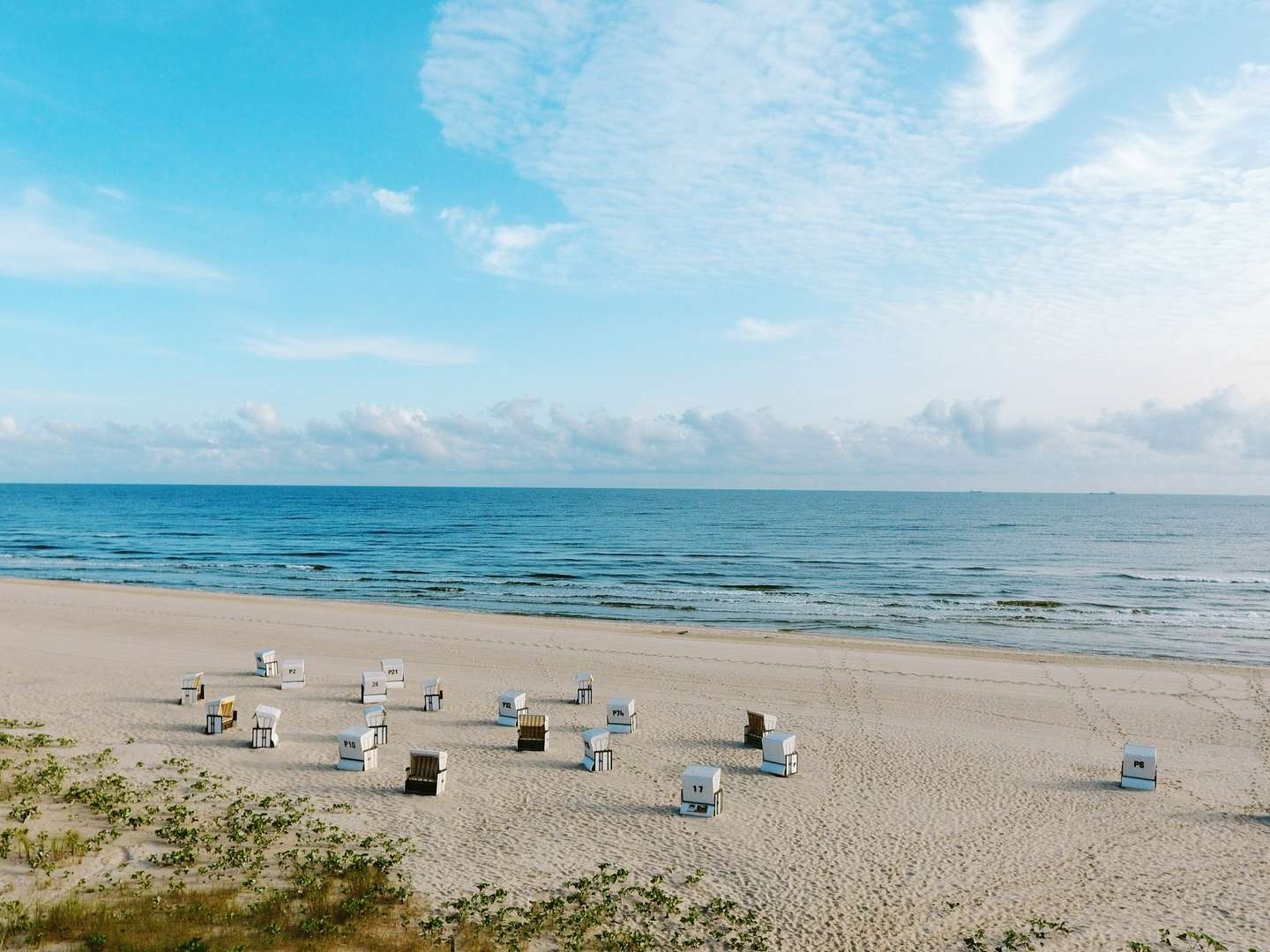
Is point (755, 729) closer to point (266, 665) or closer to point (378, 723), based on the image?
point (378, 723)

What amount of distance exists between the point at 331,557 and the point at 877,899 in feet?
200

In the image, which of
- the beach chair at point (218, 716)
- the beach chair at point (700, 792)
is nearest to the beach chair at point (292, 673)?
the beach chair at point (218, 716)

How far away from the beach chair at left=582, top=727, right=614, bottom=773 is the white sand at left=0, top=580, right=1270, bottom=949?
307mm

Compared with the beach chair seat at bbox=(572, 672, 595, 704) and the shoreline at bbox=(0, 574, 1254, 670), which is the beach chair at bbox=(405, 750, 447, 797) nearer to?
the beach chair seat at bbox=(572, 672, 595, 704)

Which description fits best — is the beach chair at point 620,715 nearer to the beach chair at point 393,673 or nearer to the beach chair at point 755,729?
the beach chair at point 755,729

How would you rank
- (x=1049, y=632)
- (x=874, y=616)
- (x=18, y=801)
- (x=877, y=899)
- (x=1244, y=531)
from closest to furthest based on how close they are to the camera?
(x=877, y=899), (x=18, y=801), (x=1049, y=632), (x=874, y=616), (x=1244, y=531)

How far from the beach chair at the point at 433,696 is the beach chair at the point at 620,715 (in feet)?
15.6

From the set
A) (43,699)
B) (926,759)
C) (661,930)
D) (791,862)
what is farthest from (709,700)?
(43,699)

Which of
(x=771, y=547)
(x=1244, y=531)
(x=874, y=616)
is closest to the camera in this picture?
(x=874, y=616)

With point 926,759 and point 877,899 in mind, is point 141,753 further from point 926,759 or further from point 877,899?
point 926,759

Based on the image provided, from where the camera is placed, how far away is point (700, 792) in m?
14.1

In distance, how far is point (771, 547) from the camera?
75438mm

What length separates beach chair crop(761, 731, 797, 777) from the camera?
16312mm

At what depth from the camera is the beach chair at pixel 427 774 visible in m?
14.8
